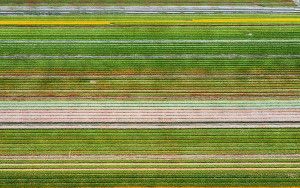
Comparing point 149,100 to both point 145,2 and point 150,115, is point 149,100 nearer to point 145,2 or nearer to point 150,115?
point 150,115

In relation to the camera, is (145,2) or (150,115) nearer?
(150,115)

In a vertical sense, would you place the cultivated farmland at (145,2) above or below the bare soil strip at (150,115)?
above

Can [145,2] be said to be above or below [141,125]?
above

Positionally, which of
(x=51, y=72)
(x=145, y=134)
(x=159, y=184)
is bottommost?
(x=159, y=184)

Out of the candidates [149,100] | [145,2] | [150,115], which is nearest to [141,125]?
[150,115]

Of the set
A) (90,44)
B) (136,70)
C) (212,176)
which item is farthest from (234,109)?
(90,44)

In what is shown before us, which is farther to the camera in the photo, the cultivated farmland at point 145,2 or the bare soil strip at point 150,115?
the cultivated farmland at point 145,2

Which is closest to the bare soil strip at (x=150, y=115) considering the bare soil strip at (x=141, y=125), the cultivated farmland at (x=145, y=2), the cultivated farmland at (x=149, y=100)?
the cultivated farmland at (x=149, y=100)

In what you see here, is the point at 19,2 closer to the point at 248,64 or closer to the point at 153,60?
the point at 153,60

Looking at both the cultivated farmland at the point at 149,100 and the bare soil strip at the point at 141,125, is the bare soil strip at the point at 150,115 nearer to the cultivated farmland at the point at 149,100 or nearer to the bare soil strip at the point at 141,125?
the cultivated farmland at the point at 149,100

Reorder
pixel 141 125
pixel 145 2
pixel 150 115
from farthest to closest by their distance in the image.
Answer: pixel 145 2 → pixel 150 115 → pixel 141 125

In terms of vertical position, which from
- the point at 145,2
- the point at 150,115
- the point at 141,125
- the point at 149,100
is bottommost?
the point at 141,125
